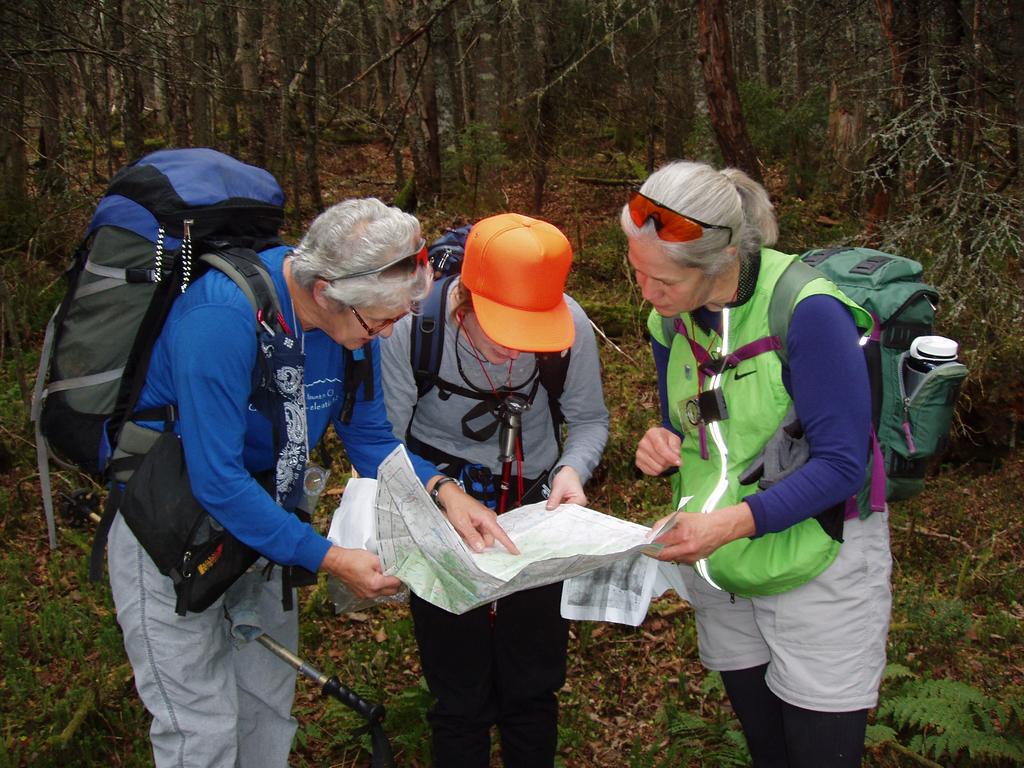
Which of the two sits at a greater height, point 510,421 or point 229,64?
point 229,64

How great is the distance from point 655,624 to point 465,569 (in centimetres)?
288

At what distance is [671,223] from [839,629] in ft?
3.72

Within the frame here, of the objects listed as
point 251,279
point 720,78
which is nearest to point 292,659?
point 251,279

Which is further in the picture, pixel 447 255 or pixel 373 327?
pixel 447 255

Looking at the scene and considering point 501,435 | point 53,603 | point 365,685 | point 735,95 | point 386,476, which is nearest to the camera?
point 386,476

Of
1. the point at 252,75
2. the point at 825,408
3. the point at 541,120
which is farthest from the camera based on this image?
the point at 252,75

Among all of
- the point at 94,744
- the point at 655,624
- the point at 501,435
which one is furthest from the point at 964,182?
the point at 94,744

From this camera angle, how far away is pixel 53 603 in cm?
454

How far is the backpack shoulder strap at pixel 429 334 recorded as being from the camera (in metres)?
2.69

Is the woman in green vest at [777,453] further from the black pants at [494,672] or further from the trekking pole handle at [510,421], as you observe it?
the black pants at [494,672]

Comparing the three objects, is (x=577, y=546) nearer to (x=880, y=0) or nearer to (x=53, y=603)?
(x=53, y=603)

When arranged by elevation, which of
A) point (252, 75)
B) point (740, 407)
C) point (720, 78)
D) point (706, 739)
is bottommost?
point (706, 739)

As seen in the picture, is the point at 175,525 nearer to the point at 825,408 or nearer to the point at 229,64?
the point at 825,408

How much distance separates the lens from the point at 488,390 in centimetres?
275
